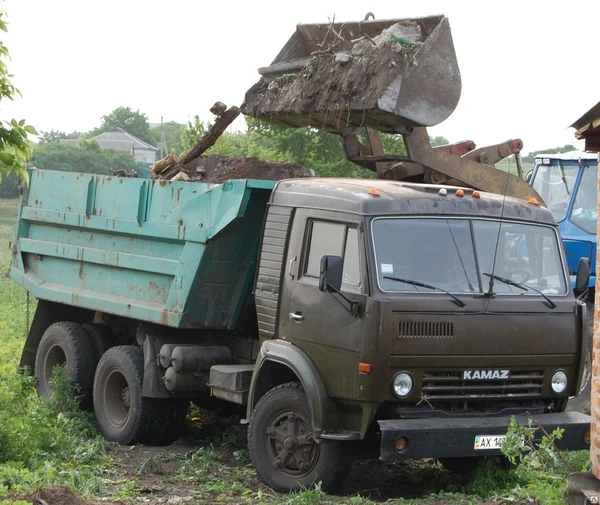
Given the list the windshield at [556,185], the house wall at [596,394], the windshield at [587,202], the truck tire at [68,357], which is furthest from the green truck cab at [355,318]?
the windshield at [556,185]

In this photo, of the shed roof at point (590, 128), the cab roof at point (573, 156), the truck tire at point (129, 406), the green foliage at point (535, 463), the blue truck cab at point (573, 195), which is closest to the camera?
the shed roof at point (590, 128)

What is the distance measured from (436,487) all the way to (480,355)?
1.44 m

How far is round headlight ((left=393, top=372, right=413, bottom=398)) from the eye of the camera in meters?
7.79

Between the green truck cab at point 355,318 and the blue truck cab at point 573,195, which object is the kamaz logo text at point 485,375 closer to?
the green truck cab at point 355,318

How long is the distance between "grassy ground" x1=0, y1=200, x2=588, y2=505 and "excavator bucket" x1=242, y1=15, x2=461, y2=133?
3049mm

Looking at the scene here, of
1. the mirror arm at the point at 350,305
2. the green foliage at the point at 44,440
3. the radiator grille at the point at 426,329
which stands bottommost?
the green foliage at the point at 44,440

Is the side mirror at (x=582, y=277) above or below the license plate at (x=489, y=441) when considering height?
above

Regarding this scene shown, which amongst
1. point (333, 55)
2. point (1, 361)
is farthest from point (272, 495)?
point (1, 361)

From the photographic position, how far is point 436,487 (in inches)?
348

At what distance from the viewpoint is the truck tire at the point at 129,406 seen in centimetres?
1023

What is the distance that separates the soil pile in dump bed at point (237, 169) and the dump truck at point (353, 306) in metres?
0.57

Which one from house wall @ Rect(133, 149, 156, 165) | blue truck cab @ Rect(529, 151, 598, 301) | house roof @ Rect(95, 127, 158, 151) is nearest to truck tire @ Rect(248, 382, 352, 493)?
blue truck cab @ Rect(529, 151, 598, 301)

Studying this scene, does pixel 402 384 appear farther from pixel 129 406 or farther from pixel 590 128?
pixel 129 406

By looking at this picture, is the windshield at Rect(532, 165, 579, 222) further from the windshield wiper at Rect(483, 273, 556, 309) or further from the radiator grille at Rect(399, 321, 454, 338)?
the radiator grille at Rect(399, 321, 454, 338)
